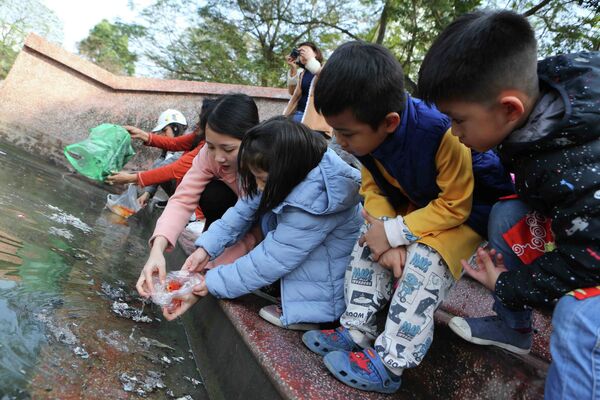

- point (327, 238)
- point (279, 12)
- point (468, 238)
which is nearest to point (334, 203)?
point (327, 238)

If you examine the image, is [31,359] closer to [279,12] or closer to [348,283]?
[348,283]

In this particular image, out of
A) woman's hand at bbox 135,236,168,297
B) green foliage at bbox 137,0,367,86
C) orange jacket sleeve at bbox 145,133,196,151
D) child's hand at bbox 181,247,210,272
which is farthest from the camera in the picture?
green foliage at bbox 137,0,367,86

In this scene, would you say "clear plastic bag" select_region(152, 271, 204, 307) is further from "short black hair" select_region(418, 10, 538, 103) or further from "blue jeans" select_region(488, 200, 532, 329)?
"short black hair" select_region(418, 10, 538, 103)

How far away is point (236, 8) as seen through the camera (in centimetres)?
1398

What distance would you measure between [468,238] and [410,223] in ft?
0.76

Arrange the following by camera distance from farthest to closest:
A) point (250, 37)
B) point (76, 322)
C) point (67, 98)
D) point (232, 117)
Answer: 1. point (250, 37)
2. point (67, 98)
3. point (232, 117)
4. point (76, 322)

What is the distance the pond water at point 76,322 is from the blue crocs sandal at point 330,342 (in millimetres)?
459

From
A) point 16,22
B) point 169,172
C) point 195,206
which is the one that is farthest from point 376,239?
point 16,22

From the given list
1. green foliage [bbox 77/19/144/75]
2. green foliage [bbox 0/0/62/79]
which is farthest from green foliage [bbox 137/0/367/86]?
green foliage [bbox 0/0/62/79]

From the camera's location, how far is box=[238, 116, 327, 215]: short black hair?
6.19 ft

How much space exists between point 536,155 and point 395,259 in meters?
0.53

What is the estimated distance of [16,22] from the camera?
19500 millimetres

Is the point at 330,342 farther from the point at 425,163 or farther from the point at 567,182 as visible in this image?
the point at 567,182

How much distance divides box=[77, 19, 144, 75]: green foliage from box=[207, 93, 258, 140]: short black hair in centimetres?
1534
